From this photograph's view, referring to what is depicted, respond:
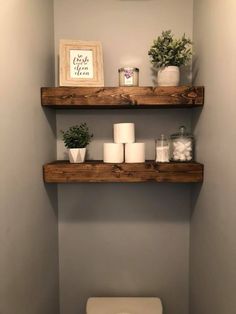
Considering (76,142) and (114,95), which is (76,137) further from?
(114,95)

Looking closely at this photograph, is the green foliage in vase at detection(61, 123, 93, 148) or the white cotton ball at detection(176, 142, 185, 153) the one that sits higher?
the green foliage in vase at detection(61, 123, 93, 148)

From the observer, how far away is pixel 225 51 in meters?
0.97

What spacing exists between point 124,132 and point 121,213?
0.48 metres

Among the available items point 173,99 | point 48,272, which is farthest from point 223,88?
point 48,272

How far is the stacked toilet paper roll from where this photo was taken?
128 centimetres

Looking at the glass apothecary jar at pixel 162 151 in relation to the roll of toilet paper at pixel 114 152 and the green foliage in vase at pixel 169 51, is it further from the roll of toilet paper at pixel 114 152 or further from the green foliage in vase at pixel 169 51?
the green foliage in vase at pixel 169 51

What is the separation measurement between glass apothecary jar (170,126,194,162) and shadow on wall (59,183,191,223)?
226mm

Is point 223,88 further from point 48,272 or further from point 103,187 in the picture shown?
point 48,272

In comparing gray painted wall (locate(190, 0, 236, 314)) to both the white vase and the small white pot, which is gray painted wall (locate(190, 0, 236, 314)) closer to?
the white vase

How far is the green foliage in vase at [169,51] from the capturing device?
1.24 meters

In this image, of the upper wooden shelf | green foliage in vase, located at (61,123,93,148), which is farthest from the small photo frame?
green foliage in vase, located at (61,123,93,148)

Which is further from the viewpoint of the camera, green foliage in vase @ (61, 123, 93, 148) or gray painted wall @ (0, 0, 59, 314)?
green foliage in vase @ (61, 123, 93, 148)

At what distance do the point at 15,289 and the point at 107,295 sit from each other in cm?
71

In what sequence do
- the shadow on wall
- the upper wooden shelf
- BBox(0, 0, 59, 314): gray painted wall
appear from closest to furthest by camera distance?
BBox(0, 0, 59, 314): gray painted wall
the upper wooden shelf
the shadow on wall
